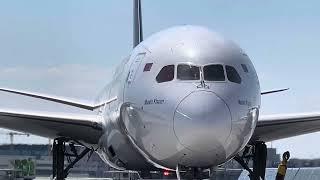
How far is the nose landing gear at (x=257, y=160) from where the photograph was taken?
17.9 metres

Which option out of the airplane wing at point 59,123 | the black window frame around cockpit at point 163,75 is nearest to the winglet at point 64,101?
the airplane wing at point 59,123

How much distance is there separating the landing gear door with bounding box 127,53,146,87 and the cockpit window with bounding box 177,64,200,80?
1604mm

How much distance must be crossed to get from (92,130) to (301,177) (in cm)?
1353

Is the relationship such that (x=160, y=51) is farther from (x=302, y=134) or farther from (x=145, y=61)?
(x=302, y=134)

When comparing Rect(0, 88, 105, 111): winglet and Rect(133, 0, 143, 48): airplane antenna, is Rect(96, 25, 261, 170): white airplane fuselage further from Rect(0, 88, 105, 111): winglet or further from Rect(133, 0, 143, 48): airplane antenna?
Rect(133, 0, 143, 48): airplane antenna

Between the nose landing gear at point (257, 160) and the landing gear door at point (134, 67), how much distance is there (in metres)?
4.14

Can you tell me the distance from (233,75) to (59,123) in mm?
6725

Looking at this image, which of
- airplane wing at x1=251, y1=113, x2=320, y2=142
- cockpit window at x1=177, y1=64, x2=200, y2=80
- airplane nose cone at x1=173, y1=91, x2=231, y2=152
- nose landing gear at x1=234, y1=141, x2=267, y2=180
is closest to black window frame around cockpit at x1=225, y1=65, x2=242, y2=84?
cockpit window at x1=177, y1=64, x2=200, y2=80

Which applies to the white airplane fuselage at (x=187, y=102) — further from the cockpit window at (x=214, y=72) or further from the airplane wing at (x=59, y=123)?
the airplane wing at (x=59, y=123)

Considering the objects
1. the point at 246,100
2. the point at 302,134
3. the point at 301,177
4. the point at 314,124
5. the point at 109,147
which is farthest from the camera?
the point at 301,177

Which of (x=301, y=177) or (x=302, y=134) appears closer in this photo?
(x=302, y=134)

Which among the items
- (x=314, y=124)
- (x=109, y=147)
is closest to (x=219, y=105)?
(x=109, y=147)

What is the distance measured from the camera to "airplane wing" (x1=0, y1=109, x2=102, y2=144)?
60.5 ft

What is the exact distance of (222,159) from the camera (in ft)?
43.8
